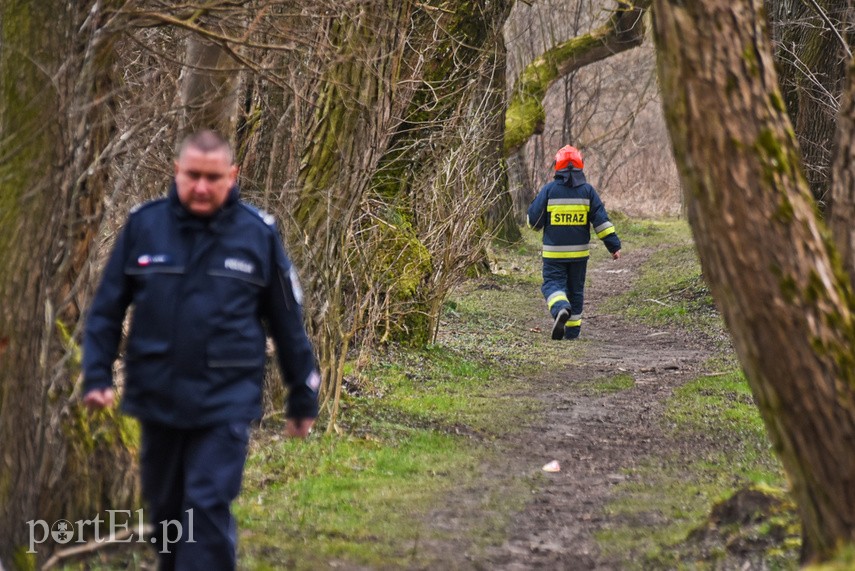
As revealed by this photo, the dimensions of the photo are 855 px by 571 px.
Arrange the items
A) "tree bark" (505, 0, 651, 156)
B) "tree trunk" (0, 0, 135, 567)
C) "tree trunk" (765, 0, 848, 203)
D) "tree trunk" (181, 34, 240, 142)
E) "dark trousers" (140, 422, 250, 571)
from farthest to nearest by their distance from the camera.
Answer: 1. "tree bark" (505, 0, 651, 156)
2. "tree trunk" (765, 0, 848, 203)
3. "tree trunk" (181, 34, 240, 142)
4. "tree trunk" (0, 0, 135, 567)
5. "dark trousers" (140, 422, 250, 571)

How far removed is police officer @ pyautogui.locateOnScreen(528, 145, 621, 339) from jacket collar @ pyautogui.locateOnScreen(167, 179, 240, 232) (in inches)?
418

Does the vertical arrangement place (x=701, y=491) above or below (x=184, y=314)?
below

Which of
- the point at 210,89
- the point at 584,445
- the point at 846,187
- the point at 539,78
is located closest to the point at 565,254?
the point at 584,445

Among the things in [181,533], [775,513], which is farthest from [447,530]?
[181,533]

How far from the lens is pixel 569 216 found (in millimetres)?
15219

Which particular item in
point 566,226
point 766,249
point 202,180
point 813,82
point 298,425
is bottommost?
point 298,425

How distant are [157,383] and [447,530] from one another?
8.19 ft

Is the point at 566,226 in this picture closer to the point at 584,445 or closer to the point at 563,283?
the point at 563,283

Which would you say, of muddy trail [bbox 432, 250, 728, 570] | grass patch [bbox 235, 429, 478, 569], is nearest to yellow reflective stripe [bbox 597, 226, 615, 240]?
muddy trail [bbox 432, 250, 728, 570]

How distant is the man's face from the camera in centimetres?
460

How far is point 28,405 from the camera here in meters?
4.92

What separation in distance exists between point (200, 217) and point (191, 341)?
457mm
